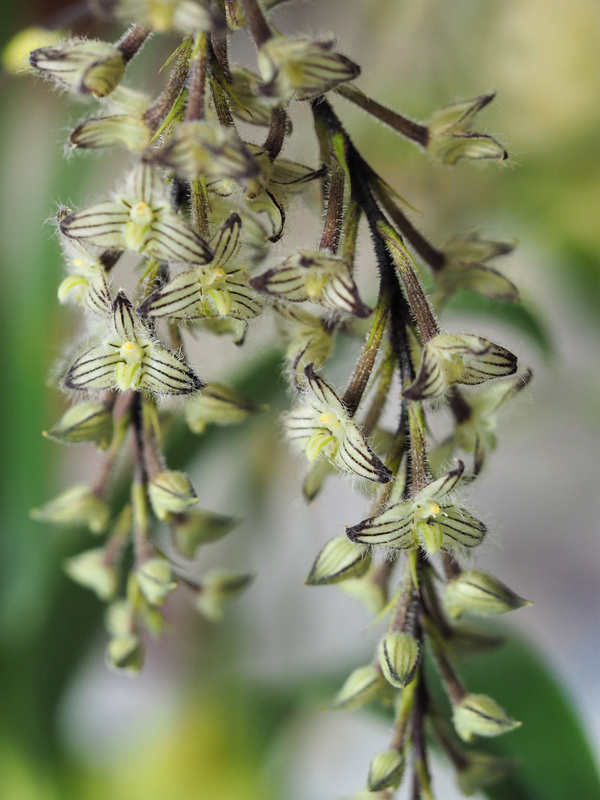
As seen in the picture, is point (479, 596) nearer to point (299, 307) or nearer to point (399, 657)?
point (399, 657)

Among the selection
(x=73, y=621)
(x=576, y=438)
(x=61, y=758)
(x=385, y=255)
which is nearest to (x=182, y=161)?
(x=385, y=255)

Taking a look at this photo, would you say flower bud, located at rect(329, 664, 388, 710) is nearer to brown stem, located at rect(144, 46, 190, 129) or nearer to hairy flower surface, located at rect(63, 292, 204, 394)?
hairy flower surface, located at rect(63, 292, 204, 394)

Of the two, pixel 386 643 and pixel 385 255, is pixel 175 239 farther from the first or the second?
pixel 386 643

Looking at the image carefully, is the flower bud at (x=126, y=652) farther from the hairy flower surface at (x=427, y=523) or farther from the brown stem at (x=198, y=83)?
the brown stem at (x=198, y=83)

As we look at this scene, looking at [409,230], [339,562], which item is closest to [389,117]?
[409,230]

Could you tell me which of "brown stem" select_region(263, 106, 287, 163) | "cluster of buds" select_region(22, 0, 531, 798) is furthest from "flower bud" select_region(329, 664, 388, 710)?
"brown stem" select_region(263, 106, 287, 163)

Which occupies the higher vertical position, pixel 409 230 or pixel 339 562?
pixel 409 230

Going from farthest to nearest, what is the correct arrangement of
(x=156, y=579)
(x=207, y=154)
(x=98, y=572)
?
1. (x=98, y=572)
2. (x=156, y=579)
3. (x=207, y=154)
